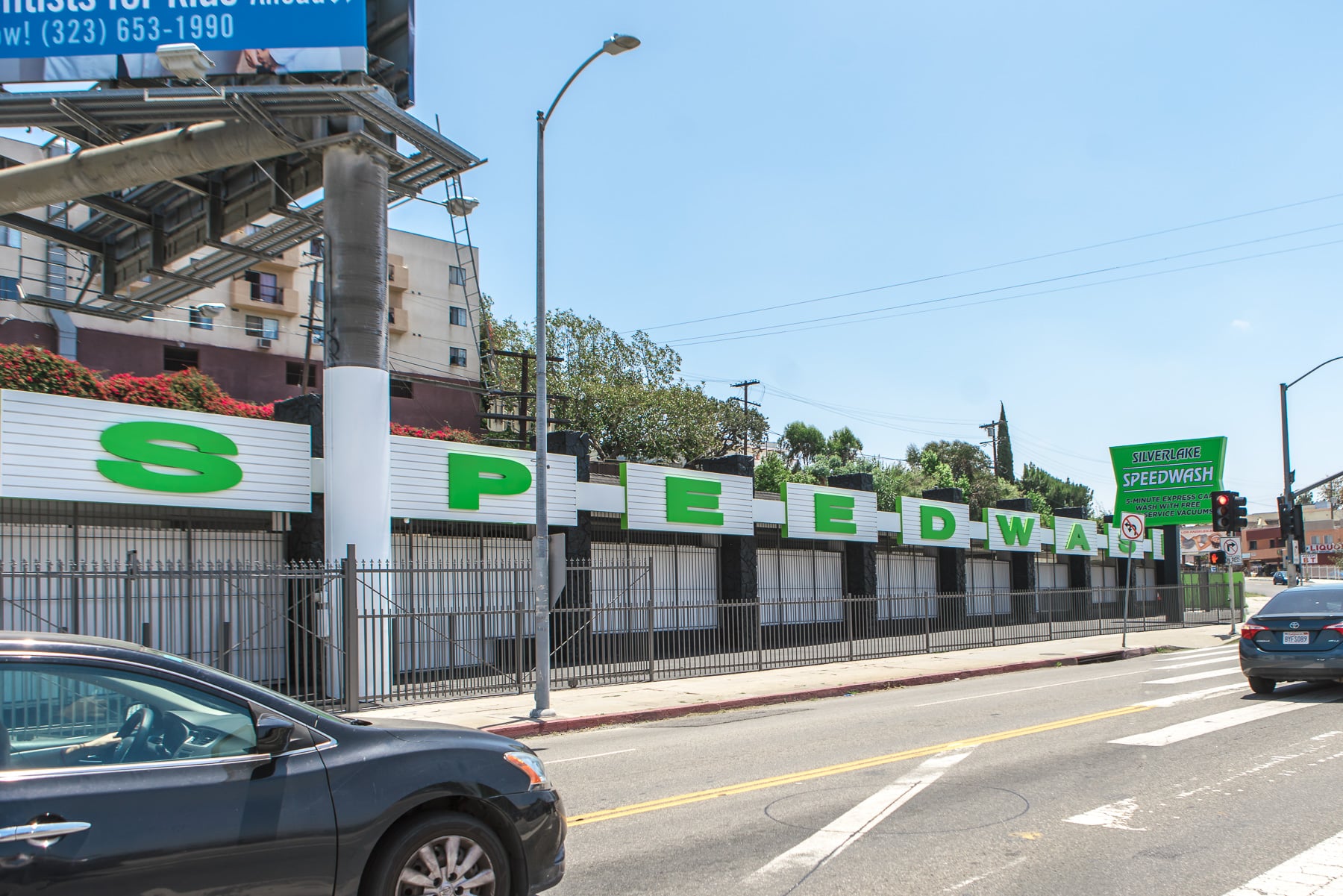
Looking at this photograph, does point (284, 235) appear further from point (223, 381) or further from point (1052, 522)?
point (1052, 522)

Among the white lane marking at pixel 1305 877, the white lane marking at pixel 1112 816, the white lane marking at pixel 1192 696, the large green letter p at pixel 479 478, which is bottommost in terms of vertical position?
the white lane marking at pixel 1192 696

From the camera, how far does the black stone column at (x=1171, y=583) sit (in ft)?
117

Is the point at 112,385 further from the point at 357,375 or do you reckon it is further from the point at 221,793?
the point at 221,793

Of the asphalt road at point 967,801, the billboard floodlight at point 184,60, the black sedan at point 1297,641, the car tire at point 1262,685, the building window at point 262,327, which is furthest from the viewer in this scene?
the building window at point 262,327

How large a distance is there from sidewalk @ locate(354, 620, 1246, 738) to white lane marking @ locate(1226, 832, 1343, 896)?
648 centimetres

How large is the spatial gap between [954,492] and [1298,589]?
2164 centimetres

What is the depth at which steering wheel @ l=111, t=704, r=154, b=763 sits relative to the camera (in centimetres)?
405

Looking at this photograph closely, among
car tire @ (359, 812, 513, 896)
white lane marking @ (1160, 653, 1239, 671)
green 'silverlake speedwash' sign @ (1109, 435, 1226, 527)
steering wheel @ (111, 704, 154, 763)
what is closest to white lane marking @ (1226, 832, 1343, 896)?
car tire @ (359, 812, 513, 896)

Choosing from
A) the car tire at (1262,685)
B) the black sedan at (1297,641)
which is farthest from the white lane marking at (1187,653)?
the black sedan at (1297,641)

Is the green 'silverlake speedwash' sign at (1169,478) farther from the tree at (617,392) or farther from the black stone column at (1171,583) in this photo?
the tree at (617,392)

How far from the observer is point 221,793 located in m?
4.05

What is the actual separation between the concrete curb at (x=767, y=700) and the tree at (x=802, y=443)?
5774 cm

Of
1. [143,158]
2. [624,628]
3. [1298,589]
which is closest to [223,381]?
[143,158]

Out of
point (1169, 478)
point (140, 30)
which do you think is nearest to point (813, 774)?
point (140, 30)
